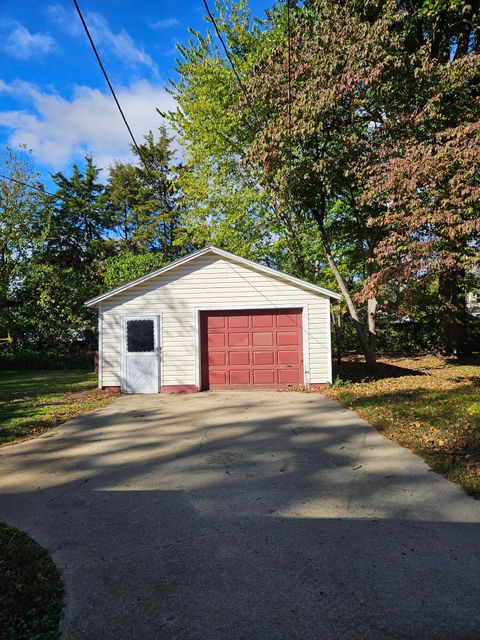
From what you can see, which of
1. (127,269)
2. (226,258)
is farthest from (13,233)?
(226,258)

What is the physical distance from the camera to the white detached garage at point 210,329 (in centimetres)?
1110

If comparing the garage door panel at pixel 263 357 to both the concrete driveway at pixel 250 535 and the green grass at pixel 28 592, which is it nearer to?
the concrete driveway at pixel 250 535

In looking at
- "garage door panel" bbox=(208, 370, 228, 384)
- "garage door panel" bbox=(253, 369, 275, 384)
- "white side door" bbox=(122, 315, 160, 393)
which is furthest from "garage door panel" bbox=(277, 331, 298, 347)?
"white side door" bbox=(122, 315, 160, 393)

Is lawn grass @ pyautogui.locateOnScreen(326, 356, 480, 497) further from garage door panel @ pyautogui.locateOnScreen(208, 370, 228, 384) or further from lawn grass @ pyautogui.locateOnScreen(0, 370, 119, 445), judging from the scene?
lawn grass @ pyautogui.locateOnScreen(0, 370, 119, 445)

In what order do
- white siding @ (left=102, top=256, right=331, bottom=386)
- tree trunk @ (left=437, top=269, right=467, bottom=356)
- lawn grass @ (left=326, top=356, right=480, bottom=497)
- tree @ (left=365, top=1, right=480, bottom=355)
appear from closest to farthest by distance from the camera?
lawn grass @ (left=326, top=356, right=480, bottom=497)
tree @ (left=365, top=1, right=480, bottom=355)
white siding @ (left=102, top=256, right=331, bottom=386)
tree trunk @ (left=437, top=269, right=467, bottom=356)

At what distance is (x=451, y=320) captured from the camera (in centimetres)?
1766

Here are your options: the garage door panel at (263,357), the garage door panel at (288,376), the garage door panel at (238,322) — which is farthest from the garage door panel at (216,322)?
the garage door panel at (288,376)

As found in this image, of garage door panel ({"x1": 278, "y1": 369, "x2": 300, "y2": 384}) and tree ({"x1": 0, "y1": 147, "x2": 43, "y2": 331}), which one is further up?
tree ({"x1": 0, "y1": 147, "x2": 43, "y2": 331})

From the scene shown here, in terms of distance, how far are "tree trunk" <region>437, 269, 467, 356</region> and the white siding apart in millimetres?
8079

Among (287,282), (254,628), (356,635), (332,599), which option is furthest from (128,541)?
(287,282)

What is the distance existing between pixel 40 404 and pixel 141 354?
2.77 meters

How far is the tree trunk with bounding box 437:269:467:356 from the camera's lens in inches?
661

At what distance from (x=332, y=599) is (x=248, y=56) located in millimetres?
19608

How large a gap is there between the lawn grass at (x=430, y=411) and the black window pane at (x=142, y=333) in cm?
498
